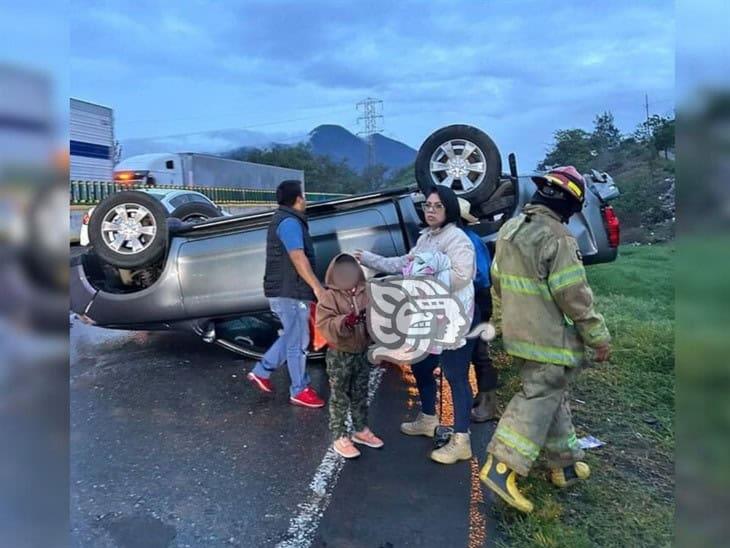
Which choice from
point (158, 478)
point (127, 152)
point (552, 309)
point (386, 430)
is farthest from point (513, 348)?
point (127, 152)

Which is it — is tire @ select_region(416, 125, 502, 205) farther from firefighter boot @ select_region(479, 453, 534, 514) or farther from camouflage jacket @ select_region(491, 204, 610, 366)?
firefighter boot @ select_region(479, 453, 534, 514)

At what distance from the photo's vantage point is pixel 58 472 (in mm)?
1536

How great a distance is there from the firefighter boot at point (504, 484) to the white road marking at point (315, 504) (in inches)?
33.1

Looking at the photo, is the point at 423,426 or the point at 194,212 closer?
the point at 423,426

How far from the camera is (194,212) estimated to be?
21.2ft

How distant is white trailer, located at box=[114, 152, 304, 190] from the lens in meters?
6.00

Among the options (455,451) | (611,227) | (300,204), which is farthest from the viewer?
(611,227)

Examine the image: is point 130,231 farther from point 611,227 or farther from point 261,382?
point 611,227

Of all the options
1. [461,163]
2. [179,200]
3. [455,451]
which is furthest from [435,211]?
[179,200]

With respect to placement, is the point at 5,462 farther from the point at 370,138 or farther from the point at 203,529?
the point at 370,138

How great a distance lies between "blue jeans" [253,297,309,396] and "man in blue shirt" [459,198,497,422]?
120cm

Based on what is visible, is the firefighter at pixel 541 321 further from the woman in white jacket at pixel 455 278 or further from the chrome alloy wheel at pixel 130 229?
the chrome alloy wheel at pixel 130 229

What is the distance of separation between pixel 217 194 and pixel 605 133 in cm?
471

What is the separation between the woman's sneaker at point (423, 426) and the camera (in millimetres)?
3977
